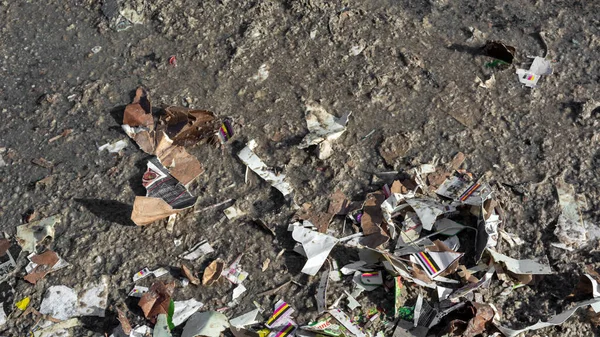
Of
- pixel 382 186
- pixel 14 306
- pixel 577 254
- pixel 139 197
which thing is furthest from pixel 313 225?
pixel 14 306

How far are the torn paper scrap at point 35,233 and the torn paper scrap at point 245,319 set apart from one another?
107 cm

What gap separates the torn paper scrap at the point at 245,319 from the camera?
2.67 meters

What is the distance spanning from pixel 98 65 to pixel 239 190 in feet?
4.70

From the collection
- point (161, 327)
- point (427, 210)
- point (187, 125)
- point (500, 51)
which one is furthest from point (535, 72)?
point (161, 327)

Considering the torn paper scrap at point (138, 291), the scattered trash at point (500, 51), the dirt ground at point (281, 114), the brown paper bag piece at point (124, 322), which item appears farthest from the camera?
the scattered trash at point (500, 51)

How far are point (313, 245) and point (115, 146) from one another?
1.33m

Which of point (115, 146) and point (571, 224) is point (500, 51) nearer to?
point (571, 224)

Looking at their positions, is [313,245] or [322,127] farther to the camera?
[322,127]

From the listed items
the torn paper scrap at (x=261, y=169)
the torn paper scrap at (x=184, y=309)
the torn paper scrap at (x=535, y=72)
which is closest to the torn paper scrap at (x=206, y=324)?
the torn paper scrap at (x=184, y=309)

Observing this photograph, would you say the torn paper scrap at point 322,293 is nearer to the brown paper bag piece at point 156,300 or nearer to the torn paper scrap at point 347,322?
the torn paper scrap at point 347,322

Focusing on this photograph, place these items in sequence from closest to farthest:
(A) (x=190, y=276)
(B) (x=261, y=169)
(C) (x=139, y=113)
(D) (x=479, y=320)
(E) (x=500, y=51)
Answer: (D) (x=479, y=320) → (A) (x=190, y=276) → (B) (x=261, y=169) → (C) (x=139, y=113) → (E) (x=500, y=51)

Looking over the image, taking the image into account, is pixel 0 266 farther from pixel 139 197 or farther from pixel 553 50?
pixel 553 50

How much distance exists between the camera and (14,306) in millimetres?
2811

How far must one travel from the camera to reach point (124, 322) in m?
2.70
